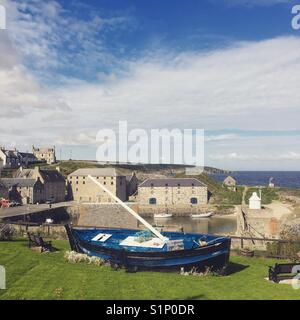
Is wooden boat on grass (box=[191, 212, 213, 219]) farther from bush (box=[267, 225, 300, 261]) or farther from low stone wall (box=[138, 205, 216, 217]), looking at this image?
bush (box=[267, 225, 300, 261])

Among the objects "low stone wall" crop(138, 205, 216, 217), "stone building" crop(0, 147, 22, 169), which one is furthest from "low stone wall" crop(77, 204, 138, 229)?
"stone building" crop(0, 147, 22, 169)

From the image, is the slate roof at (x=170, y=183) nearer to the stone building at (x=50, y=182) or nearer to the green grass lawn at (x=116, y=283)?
the stone building at (x=50, y=182)

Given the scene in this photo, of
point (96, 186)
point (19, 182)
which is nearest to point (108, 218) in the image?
point (19, 182)

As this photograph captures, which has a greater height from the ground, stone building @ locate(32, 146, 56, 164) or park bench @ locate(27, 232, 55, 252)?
stone building @ locate(32, 146, 56, 164)

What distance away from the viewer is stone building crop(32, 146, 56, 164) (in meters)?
126

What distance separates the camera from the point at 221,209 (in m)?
→ 71.2

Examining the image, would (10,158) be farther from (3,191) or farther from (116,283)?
(116,283)

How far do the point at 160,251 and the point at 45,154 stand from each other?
11748 cm

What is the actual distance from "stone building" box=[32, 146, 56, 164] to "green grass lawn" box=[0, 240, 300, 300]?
110m

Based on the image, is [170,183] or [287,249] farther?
[170,183]

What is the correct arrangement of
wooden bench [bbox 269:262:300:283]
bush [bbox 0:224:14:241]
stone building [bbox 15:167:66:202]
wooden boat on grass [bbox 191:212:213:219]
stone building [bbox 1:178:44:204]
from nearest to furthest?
wooden bench [bbox 269:262:300:283]
bush [bbox 0:224:14:241]
stone building [bbox 1:178:44:204]
wooden boat on grass [bbox 191:212:213:219]
stone building [bbox 15:167:66:202]

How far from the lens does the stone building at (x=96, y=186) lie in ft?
242

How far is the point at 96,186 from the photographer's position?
74875mm
